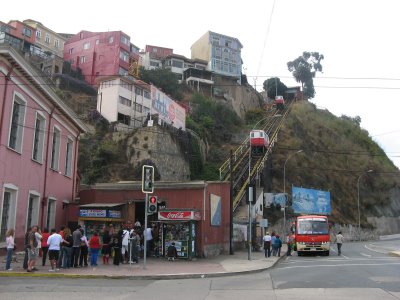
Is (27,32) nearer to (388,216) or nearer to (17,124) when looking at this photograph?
A: (17,124)

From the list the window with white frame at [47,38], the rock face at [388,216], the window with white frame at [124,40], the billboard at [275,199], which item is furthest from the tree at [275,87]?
the billboard at [275,199]

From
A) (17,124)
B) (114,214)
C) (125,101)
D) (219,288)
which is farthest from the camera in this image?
(125,101)

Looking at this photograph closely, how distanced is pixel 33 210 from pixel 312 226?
17935mm

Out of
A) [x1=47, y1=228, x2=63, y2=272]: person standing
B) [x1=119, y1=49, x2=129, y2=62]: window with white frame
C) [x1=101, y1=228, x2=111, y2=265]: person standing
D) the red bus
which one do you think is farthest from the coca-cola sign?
[x1=119, y1=49, x2=129, y2=62]: window with white frame

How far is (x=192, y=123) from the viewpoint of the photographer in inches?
2549

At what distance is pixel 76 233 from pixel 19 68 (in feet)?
26.7

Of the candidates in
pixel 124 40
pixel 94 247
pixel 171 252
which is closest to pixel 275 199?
pixel 171 252

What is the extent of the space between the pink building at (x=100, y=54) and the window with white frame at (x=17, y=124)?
5643 cm

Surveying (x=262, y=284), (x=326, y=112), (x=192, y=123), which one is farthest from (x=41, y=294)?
(x=326, y=112)

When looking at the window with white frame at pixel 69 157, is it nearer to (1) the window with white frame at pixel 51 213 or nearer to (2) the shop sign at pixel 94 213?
(1) the window with white frame at pixel 51 213

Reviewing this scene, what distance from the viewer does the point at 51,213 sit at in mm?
26984

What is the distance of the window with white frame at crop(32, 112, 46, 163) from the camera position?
79.5ft

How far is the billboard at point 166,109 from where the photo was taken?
49616mm

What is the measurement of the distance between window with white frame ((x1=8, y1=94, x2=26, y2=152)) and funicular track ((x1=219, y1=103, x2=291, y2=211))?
1289 centimetres
